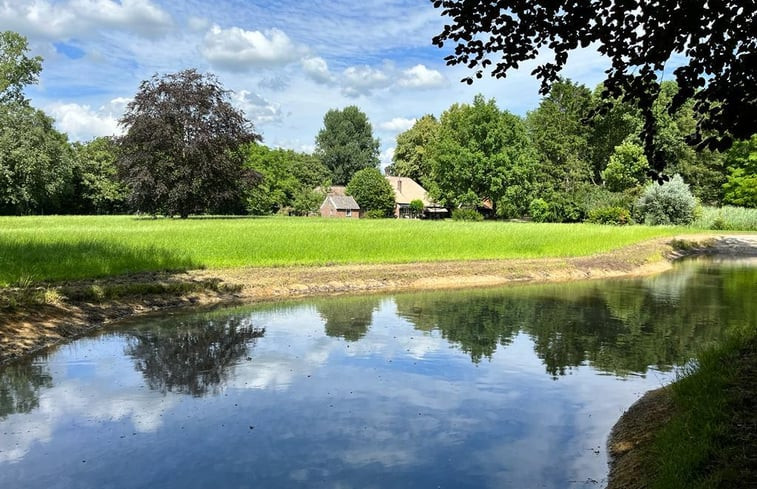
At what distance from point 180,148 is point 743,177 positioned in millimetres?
57995

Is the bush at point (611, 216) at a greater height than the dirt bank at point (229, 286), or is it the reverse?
the bush at point (611, 216)

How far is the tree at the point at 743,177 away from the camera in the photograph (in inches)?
2440

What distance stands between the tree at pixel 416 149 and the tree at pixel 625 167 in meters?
37.6

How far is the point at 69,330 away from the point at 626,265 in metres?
25.2

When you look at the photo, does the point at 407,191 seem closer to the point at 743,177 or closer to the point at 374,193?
the point at 374,193

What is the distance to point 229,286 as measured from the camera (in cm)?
1934

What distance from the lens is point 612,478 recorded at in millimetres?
6547

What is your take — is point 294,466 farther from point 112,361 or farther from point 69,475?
point 112,361

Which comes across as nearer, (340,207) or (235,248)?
(235,248)

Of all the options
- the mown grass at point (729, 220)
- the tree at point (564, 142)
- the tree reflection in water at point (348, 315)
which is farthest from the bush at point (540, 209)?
the tree reflection in water at point (348, 315)

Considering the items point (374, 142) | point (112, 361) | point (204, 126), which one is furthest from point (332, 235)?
point (374, 142)

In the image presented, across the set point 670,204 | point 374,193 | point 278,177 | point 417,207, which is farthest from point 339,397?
point 278,177

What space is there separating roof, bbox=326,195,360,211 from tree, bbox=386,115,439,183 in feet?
53.4

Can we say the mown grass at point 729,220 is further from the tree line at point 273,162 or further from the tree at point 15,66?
the tree at point 15,66
